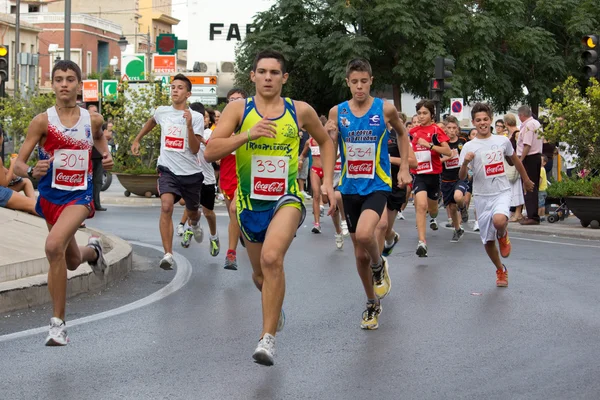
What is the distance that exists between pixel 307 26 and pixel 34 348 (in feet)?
145

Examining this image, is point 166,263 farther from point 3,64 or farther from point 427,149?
point 3,64

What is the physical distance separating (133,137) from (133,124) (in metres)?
0.33

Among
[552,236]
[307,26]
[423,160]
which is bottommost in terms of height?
[552,236]

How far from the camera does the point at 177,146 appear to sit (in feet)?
41.3

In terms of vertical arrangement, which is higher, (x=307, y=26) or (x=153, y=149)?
(x=307, y=26)

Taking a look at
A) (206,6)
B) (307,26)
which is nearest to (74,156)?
(307,26)

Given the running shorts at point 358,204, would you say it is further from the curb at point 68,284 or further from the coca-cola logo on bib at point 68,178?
the curb at point 68,284

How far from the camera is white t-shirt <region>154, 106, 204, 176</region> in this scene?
41.2 feet

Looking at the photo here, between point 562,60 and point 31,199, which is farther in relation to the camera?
point 562,60

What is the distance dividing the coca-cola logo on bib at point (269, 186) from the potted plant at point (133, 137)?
1900 cm

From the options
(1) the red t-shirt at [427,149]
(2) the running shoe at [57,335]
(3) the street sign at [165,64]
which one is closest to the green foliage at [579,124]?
(1) the red t-shirt at [427,149]

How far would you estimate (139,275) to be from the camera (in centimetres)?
1179

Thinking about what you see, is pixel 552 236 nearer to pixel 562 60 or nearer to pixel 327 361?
pixel 327 361

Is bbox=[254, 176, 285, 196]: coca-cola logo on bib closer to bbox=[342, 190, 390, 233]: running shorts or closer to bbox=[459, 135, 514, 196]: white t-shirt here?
bbox=[342, 190, 390, 233]: running shorts
